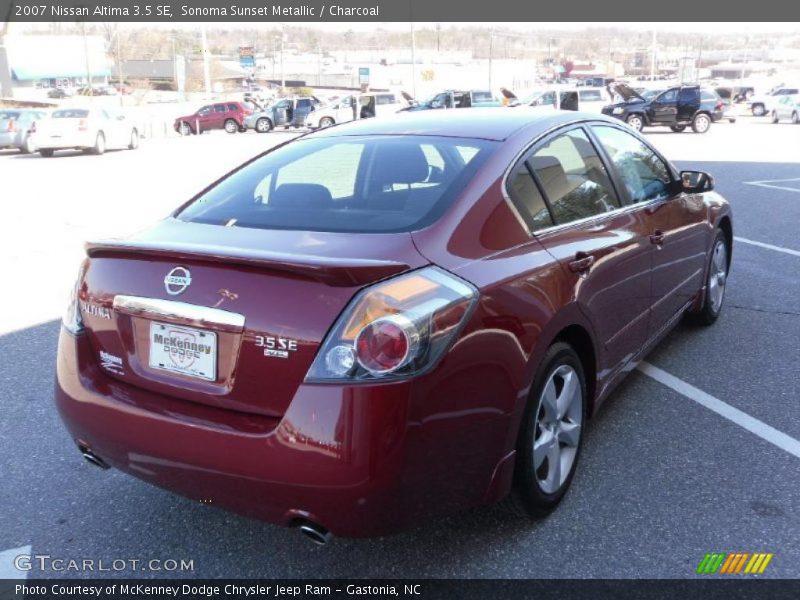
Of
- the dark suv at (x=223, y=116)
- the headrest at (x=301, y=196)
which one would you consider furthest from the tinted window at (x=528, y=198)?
the dark suv at (x=223, y=116)

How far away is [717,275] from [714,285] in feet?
0.30

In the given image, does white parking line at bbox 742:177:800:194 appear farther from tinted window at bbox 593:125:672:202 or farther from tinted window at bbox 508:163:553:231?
tinted window at bbox 508:163:553:231

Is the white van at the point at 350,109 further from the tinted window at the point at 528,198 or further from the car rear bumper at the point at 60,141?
the tinted window at the point at 528,198

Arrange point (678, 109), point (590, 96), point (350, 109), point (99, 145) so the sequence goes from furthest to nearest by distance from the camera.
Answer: point (350, 109) → point (590, 96) → point (678, 109) → point (99, 145)

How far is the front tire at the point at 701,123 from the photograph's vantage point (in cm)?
2944

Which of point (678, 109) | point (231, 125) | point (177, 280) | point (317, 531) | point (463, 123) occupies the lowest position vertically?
point (231, 125)

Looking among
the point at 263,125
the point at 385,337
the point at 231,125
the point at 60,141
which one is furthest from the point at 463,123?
the point at 231,125

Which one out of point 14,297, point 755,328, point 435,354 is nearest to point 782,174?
point 755,328

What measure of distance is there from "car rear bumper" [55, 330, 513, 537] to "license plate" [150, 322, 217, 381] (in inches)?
4.4

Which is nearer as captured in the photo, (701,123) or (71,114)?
(71,114)

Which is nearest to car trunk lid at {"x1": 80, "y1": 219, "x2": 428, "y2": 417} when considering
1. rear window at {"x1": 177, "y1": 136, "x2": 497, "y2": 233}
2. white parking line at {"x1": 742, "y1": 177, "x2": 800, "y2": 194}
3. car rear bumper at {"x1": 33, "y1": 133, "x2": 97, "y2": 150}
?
rear window at {"x1": 177, "y1": 136, "x2": 497, "y2": 233}

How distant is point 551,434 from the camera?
3.13 m

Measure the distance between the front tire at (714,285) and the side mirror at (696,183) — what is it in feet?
2.13

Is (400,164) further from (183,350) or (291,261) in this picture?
(183,350)
